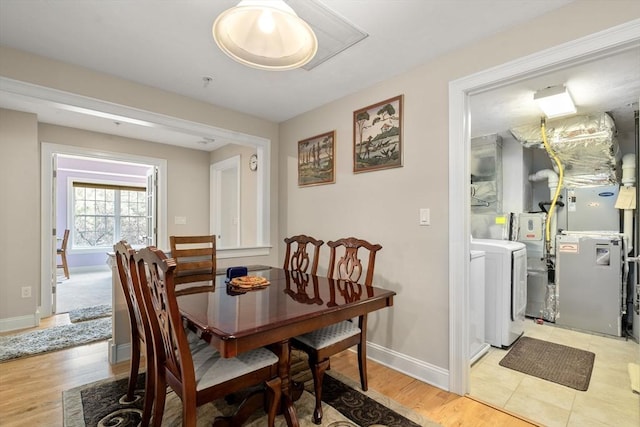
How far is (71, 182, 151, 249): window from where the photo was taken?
670 centimetres

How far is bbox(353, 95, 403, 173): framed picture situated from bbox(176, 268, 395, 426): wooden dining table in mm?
1049

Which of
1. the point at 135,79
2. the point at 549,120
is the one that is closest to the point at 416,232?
the point at 549,120

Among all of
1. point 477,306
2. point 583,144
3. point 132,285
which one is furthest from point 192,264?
point 583,144

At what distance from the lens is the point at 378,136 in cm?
251

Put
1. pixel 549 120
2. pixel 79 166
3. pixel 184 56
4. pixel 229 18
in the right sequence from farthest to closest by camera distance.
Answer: pixel 79 166
pixel 549 120
pixel 184 56
pixel 229 18

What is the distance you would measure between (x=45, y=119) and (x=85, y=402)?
329 centimetres

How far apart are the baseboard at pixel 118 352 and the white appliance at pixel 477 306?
9.01ft

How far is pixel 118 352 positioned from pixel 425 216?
2601 millimetres

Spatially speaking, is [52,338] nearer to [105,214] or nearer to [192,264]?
[192,264]

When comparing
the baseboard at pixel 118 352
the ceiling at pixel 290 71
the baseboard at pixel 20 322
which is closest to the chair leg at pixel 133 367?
the baseboard at pixel 118 352

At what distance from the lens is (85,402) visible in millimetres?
1869

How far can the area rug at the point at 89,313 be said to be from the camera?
344cm

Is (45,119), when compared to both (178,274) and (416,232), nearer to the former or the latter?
(178,274)

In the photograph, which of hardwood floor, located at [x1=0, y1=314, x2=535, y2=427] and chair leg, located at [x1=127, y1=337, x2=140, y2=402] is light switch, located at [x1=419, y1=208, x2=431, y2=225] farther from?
chair leg, located at [x1=127, y1=337, x2=140, y2=402]
